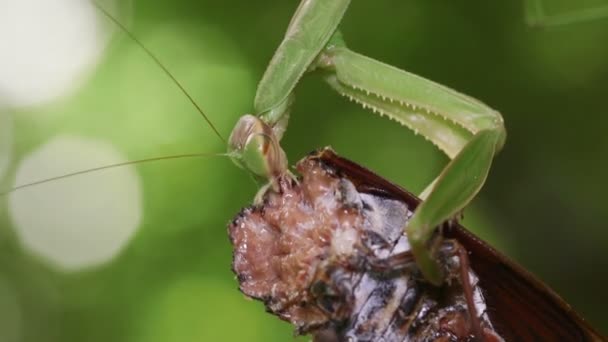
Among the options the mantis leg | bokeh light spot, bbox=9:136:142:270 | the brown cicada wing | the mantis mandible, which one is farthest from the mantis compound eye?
bokeh light spot, bbox=9:136:142:270

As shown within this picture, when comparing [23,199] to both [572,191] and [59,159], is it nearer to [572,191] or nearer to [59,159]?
[59,159]

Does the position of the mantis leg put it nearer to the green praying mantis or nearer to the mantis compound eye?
the green praying mantis

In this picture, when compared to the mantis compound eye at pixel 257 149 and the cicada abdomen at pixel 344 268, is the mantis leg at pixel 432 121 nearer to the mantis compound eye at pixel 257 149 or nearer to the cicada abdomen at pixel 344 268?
the cicada abdomen at pixel 344 268

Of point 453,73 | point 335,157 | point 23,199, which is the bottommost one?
point 23,199

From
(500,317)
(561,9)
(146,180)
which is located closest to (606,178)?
(561,9)

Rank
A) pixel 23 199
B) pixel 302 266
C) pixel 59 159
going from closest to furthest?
pixel 302 266 < pixel 59 159 < pixel 23 199

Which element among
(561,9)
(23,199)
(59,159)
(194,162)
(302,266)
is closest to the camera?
(302,266)
